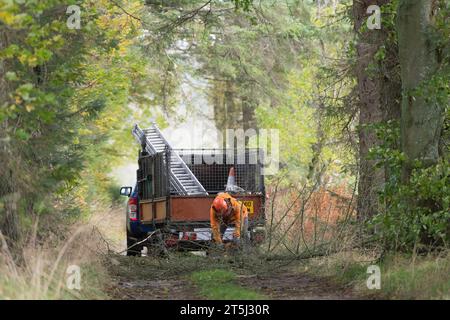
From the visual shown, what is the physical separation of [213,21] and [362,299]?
435 inches

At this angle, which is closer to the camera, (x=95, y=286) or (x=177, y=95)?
(x=95, y=286)

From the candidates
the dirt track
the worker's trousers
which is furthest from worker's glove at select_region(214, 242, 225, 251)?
the dirt track

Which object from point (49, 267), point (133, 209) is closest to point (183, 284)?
point (49, 267)

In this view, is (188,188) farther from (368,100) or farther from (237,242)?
(368,100)

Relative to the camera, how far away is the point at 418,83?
14305mm

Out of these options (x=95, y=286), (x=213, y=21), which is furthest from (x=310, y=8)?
(x=95, y=286)

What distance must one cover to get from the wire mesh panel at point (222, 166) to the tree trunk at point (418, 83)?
7.53 meters

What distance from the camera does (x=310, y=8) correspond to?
1459 inches

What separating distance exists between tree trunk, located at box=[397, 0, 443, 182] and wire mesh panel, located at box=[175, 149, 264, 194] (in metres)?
7.53

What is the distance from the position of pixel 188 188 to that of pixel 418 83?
8.77 meters

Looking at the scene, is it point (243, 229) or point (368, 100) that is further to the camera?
point (368, 100)

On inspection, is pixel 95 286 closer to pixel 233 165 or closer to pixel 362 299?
pixel 362 299

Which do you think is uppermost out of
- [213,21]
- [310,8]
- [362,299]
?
[310,8]

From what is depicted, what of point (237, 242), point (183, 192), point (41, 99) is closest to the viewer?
point (41, 99)
